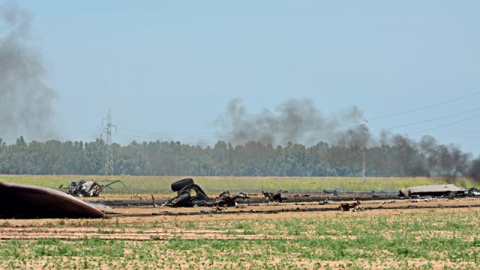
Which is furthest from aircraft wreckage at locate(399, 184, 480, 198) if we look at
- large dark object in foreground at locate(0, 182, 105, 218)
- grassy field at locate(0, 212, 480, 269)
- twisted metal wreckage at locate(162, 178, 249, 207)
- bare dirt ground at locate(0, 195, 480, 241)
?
large dark object in foreground at locate(0, 182, 105, 218)

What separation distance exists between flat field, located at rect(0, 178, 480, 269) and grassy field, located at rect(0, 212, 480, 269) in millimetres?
33

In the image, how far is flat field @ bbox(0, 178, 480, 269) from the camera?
27703 millimetres

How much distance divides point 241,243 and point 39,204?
17.4m

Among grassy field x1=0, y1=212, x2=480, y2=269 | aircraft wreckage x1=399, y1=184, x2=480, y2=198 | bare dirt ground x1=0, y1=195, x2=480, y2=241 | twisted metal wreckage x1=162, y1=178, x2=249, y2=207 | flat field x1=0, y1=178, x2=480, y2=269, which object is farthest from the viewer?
aircraft wreckage x1=399, y1=184, x2=480, y2=198

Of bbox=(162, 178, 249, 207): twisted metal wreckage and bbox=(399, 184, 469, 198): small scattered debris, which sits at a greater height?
bbox=(399, 184, 469, 198): small scattered debris

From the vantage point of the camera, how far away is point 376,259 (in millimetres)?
29250

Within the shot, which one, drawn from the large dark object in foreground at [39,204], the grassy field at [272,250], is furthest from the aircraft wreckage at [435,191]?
the large dark object in foreground at [39,204]

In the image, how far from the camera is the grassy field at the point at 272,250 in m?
27.3

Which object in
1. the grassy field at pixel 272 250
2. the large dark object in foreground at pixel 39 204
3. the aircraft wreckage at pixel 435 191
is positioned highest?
the aircraft wreckage at pixel 435 191

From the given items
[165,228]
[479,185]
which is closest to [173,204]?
[165,228]

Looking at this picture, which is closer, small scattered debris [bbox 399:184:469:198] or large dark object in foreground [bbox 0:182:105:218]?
Answer: large dark object in foreground [bbox 0:182:105:218]

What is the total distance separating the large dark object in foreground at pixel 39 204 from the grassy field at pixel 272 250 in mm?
4145

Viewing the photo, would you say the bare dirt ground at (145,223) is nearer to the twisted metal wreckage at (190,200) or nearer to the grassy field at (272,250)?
the grassy field at (272,250)

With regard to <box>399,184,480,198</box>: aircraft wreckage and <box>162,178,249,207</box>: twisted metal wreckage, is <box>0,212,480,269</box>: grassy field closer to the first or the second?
<box>162,178,249,207</box>: twisted metal wreckage
